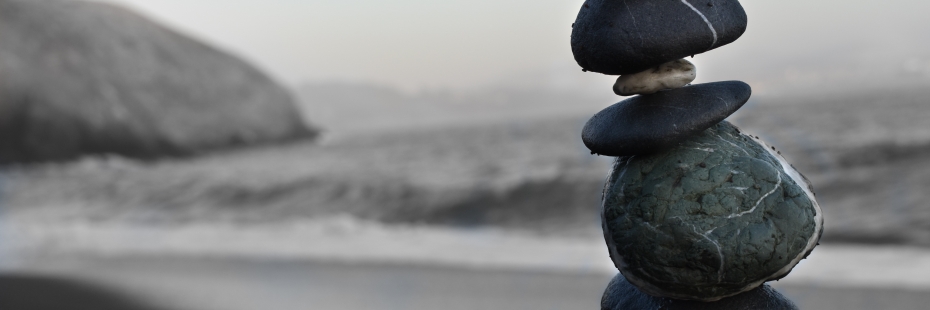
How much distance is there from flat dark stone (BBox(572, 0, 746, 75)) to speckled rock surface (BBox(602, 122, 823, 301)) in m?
0.33

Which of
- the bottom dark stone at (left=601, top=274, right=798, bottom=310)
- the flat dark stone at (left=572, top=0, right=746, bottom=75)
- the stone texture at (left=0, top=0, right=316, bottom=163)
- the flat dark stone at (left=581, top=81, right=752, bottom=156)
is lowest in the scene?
the bottom dark stone at (left=601, top=274, right=798, bottom=310)

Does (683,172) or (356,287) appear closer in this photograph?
(683,172)

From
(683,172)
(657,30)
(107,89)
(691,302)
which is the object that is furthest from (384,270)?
(107,89)

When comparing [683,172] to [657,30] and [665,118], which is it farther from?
[657,30]

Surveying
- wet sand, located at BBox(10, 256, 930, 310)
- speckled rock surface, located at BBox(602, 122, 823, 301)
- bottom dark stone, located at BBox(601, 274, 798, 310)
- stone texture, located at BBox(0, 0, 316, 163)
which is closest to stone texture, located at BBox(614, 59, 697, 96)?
speckled rock surface, located at BBox(602, 122, 823, 301)

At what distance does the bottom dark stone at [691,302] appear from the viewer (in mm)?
2590

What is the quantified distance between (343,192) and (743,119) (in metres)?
17.6

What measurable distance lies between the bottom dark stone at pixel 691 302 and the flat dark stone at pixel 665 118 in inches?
22.2

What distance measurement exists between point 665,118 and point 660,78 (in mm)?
147

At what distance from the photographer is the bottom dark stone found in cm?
259

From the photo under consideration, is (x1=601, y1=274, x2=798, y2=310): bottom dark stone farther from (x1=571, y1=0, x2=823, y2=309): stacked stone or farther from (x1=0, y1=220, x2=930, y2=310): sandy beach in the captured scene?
(x1=0, y1=220, x2=930, y2=310): sandy beach

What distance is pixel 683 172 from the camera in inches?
95.8

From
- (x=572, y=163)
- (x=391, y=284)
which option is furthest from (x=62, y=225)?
(x=572, y=163)

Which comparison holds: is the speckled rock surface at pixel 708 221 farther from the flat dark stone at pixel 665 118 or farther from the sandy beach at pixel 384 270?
the sandy beach at pixel 384 270
